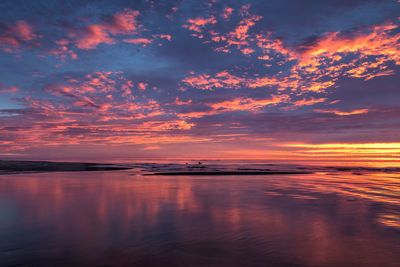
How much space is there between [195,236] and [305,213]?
5.50 meters

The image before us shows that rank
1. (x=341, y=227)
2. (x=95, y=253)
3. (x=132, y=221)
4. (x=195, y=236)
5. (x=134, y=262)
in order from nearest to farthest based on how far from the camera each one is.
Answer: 1. (x=134, y=262)
2. (x=95, y=253)
3. (x=195, y=236)
4. (x=341, y=227)
5. (x=132, y=221)

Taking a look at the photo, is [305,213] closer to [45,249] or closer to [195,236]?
[195,236]

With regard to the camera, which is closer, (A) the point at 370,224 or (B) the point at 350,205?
(A) the point at 370,224

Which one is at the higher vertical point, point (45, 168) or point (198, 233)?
point (45, 168)

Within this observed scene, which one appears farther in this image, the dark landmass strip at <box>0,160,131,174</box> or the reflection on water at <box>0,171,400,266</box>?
the dark landmass strip at <box>0,160,131,174</box>

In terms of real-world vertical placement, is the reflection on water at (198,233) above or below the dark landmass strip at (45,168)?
below

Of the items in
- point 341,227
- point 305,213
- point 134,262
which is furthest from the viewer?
point 305,213

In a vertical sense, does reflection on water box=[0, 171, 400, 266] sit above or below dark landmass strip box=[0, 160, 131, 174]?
below

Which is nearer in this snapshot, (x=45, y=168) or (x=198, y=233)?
(x=198, y=233)

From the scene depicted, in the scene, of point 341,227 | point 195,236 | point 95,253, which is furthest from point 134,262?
point 341,227

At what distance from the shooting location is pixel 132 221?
9.08 m

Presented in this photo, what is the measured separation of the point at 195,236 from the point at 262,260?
2.42 meters

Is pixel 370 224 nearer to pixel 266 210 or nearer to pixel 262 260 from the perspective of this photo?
pixel 266 210

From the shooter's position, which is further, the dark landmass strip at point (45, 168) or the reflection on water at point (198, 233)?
the dark landmass strip at point (45, 168)
